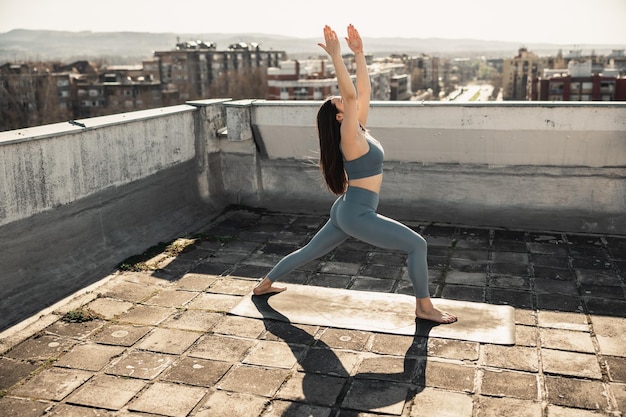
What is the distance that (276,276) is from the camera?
5.29 m

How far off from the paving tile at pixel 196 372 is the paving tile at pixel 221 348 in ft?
0.25

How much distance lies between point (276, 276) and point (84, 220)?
2090 mm

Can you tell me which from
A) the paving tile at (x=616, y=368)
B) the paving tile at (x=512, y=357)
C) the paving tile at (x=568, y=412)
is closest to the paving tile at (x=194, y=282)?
the paving tile at (x=512, y=357)

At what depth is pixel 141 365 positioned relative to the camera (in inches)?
165

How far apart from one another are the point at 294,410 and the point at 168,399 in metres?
0.75

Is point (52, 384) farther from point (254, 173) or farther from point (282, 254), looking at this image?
point (254, 173)

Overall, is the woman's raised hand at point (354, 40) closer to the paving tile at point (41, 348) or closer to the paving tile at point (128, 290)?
the paving tile at point (128, 290)

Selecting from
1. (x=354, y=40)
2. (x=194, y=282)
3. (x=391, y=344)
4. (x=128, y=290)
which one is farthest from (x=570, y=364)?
(x=128, y=290)

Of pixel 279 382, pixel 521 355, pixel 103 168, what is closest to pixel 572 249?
pixel 521 355

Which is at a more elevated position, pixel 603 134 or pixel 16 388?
pixel 603 134

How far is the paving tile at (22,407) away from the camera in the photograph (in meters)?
3.65

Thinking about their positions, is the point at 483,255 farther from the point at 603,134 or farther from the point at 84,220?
the point at 84,220

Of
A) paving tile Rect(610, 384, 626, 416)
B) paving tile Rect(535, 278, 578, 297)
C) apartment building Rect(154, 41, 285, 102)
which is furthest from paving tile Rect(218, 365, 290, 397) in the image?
apartment building Rect(154, 41, 285, 102)

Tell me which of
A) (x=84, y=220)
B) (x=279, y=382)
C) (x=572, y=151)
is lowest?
(x=279, y=382)
